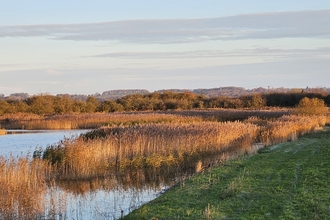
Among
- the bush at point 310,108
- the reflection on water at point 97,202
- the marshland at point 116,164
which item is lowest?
the reflection on water at point 97,202

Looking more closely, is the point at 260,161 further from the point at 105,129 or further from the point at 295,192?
the point at 105,129

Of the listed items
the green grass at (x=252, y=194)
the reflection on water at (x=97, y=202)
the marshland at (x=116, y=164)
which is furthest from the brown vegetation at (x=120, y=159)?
the green grass at (x=252, y=194)

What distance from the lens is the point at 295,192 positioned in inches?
464

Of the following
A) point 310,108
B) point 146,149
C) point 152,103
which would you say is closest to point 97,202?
point 146,149

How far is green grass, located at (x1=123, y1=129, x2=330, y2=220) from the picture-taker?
394 inches

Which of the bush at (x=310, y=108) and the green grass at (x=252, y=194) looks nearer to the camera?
the green grass at (x=252, y=194)

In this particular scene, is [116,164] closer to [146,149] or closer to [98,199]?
[146,149]

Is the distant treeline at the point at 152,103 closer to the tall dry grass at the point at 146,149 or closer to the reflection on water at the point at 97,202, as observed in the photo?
the tall dry grass at the point at 146,149

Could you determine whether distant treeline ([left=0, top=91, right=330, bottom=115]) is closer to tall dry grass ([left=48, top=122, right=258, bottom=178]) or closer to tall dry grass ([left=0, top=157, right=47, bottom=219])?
tall dry grass ([left=48, top=122, right=258, bottom=178])

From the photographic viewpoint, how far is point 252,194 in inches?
462

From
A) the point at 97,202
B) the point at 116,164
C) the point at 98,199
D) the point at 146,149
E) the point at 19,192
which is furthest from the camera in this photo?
the point at 146,149

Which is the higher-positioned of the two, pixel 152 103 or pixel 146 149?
pixel 152 103

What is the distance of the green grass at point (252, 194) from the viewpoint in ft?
32.8

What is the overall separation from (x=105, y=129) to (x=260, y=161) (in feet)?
37.6
